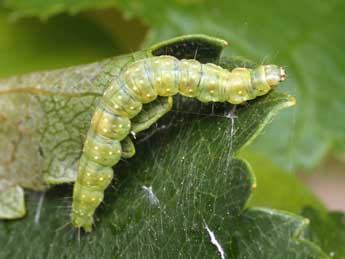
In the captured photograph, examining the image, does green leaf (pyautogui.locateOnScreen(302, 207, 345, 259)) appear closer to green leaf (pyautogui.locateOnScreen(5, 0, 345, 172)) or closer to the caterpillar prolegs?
the caterpillar prolegs

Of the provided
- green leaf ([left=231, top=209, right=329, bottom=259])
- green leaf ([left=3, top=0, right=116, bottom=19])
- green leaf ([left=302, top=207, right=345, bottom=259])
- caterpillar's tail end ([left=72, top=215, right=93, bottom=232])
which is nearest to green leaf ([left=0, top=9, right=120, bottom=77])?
green leaf ([left=3, top=0, right=116, bottom=19])

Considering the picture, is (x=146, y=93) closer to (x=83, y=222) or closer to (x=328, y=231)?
(x=83, y=222)

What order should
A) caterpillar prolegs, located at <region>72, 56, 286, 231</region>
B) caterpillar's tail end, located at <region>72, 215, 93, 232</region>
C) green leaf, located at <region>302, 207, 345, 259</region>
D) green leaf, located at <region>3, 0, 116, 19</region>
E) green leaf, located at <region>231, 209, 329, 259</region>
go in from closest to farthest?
green leaf, located at <region>231, 209, 329, 259</region>, caterpillar prolegs, located at <region>72, 56, 286, 231</region>, caterpillar's tail end, located at <region>72, 215, 93, 232</region>, green leaf, located at <region>302, 207, 345, 259</region>, green leaf, located at <region>3, 0, 116, 19</region>

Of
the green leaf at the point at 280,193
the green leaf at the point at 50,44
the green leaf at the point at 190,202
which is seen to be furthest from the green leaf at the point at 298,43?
the green leaf at the point at 190,202

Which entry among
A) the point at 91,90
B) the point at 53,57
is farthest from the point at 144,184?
the point at 53,57

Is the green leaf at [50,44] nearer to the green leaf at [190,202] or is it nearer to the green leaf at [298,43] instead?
the green leaf at [298,43]

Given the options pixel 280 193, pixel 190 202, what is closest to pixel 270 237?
pixel 190 202
